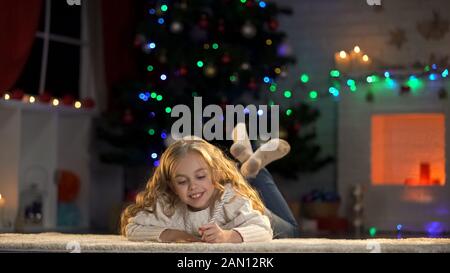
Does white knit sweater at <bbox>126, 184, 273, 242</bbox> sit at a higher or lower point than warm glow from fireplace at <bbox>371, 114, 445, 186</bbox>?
lower

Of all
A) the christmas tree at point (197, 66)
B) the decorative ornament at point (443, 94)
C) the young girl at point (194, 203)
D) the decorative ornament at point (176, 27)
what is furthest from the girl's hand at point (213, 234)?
the decorative ornament at point (443, 94)

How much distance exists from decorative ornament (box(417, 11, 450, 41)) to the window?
260cm

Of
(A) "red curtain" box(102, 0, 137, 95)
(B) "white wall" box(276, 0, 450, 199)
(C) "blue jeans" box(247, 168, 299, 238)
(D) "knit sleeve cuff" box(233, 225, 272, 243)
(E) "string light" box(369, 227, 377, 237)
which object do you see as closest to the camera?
(D) "knit sleeve cuff" box(233, 225, 272, 243)

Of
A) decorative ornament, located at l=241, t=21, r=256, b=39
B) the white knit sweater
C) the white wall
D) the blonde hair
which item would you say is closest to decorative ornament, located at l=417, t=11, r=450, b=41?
the white wall

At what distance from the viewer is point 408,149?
7.02 meters

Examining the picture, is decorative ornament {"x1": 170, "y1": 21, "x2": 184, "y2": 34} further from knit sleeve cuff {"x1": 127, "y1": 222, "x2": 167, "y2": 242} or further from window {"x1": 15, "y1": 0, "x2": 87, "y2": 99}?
knit sleeve cuff {"x1": 127, "y1": 222, "x2": 167, "y2": 242}

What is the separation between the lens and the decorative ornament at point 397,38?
23.0 ft

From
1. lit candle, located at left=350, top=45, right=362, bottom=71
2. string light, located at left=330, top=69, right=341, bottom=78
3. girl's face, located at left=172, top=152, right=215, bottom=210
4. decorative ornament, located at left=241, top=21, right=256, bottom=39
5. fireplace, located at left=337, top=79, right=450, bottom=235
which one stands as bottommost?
girl's face, located at left=172, top=152, right=215, bottom=210

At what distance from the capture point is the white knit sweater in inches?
91.7

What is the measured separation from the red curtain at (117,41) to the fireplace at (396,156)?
1.68 meters

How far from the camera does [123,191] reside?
745 centimetres
